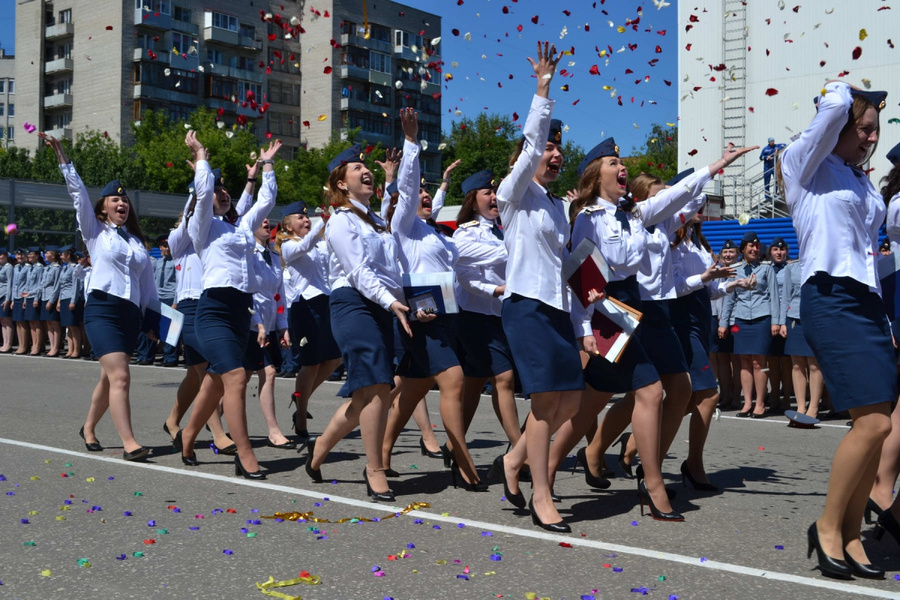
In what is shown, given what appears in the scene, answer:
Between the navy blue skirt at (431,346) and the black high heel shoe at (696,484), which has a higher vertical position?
the navy blue skirt at (431,346)

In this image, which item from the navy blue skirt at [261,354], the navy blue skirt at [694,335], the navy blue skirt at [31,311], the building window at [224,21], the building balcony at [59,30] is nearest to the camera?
the navy blue skirt at [694,335]

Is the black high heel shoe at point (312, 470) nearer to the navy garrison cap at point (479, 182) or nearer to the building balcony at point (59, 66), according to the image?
the navy garrison cap at point (479, 182)

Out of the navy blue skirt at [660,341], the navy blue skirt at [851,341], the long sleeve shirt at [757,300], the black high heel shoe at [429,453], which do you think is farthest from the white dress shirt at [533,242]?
the long sleeve shirt at [757,300]

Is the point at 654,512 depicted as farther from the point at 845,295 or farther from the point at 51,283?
the point at 51,283

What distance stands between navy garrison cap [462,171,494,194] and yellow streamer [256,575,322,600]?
11.6 feet

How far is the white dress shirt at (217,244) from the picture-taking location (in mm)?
6957

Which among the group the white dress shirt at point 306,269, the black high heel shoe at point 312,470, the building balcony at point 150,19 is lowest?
the black high heel shoe at point 312,470

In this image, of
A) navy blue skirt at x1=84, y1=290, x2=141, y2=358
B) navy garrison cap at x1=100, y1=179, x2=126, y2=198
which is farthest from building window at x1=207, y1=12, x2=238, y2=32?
navy blue skirt at x1=84, y1=290, x2=141, y2=358

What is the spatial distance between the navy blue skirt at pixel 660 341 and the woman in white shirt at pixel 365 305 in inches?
52.9

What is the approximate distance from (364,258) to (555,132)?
1307mm

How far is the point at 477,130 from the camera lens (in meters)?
74.2

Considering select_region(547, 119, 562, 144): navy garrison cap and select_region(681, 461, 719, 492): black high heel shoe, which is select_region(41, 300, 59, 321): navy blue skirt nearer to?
select_region(681, 461, 719, 492): black high heel shoe

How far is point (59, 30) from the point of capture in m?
74.9

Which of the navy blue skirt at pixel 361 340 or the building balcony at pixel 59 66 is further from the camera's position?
the building balcony at pixel 59 66
